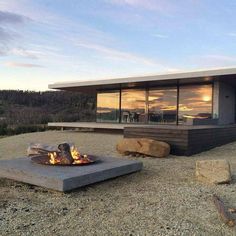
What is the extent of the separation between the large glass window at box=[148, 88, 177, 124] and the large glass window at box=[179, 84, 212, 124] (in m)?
0.34

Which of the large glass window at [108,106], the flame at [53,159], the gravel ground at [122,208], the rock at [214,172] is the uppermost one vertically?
the large glass window at [108,106]

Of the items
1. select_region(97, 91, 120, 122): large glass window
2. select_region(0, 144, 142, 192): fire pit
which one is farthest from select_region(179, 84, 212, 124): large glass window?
select_region(0, 144, 142, 192): fire pit

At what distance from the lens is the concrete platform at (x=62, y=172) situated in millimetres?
5156

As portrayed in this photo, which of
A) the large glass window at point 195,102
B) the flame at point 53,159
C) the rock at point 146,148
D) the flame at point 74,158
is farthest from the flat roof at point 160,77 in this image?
the flame at point 53,159

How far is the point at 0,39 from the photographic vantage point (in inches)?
646

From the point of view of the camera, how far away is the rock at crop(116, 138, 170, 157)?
340 inches

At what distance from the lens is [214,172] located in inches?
241

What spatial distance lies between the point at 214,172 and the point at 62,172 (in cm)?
259

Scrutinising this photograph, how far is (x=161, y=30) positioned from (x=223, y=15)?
113 inches

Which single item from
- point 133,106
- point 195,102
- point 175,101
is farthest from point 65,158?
point 133,106

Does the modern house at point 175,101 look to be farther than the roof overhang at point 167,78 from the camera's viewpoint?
Yes

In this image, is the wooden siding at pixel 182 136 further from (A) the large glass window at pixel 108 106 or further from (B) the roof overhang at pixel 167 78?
(A) the large glass window at pixel 108 106

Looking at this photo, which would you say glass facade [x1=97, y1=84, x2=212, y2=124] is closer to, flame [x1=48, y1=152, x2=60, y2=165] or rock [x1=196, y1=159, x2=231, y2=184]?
rock [x1=196, y1=159, x2=231, y2=184]

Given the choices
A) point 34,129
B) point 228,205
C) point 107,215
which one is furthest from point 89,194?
point 34,129
